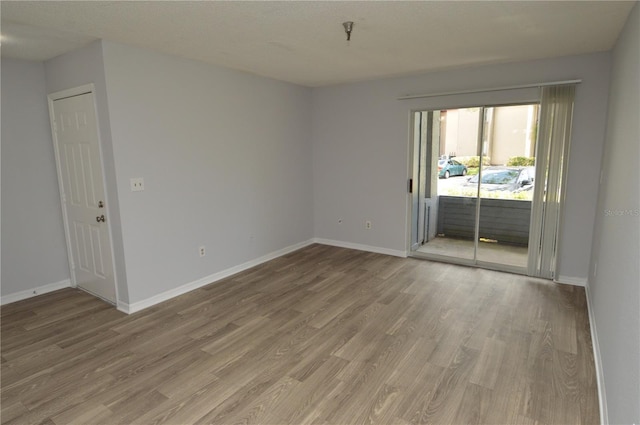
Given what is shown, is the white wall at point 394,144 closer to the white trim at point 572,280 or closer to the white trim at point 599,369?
the white trim at point 572,280

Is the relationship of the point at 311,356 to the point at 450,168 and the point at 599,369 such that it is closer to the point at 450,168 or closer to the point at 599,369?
the point at 599,369

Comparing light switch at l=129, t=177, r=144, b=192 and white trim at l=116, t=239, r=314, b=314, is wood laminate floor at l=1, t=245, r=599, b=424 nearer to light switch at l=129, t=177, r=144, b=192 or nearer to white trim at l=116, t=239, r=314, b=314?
white trim at l=116, t=239, r=314, b=314

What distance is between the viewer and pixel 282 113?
5.09m

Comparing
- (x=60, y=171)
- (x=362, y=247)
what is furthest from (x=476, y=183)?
(x=60, y=171)

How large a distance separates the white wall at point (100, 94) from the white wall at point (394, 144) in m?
3.21

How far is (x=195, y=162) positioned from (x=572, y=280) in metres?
4.52

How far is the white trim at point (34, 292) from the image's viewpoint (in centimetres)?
367

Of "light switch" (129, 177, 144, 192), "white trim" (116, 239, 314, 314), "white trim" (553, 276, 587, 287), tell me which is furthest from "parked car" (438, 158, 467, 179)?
"light switch" (129, 177, 144, 192)

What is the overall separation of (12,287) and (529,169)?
5.97 metres

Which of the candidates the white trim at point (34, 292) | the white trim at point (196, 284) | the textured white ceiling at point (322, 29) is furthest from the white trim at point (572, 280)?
the white trim at point (34, 292)

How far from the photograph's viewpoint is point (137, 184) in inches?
132

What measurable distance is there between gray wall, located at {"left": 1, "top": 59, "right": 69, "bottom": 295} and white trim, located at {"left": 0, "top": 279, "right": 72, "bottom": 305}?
0.04m

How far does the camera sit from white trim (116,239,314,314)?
3.47 meters

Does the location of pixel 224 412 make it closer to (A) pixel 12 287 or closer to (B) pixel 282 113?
(A) pixel 12 287
